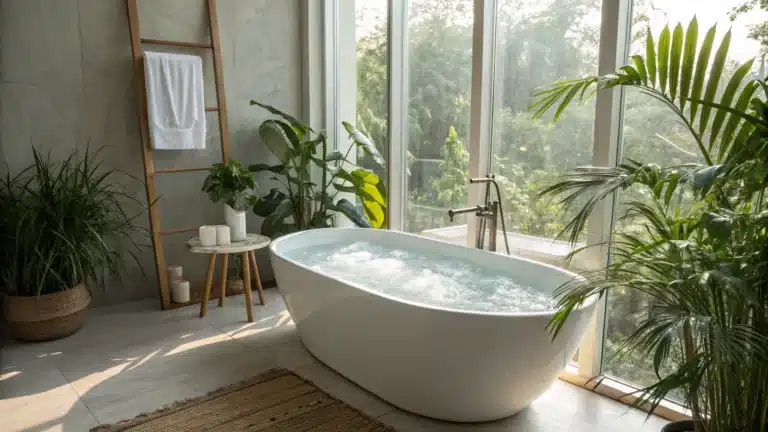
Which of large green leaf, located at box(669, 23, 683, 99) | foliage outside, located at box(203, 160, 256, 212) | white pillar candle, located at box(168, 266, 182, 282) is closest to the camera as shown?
large green leaf, located at box(669, 23, 683, 99)

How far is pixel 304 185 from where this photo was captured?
163 inches

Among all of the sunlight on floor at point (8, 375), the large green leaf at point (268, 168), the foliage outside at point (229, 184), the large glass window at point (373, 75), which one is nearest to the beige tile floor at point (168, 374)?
the sunlight on floor at point (8, 375)

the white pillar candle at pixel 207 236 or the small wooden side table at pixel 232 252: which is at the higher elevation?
the white pillar candle at pixel 207 236

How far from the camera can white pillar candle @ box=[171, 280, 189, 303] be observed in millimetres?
3818

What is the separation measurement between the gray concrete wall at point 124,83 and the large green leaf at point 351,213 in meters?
0.69

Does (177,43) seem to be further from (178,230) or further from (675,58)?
(675,58)

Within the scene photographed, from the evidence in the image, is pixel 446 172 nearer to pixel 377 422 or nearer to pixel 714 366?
pixel 377 422

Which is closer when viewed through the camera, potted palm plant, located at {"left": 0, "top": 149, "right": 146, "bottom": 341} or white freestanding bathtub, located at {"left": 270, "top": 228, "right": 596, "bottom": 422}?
white freestanding bathtub, located at {"left": 270, "top": 228, "right": 596, "bottom": 422}

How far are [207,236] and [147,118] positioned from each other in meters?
0.91

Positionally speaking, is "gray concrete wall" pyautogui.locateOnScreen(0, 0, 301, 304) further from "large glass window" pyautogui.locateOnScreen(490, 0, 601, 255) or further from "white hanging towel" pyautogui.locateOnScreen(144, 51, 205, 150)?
"large glass window" pyautogui.locateOnScreen(490, 0, 601, 255)

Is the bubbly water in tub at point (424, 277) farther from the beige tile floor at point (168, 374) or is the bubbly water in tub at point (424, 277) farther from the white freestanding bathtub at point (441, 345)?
the beige tile floor at point (168, 374)

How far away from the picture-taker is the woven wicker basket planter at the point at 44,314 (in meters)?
3.13

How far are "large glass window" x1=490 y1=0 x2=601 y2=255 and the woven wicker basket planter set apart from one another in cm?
244

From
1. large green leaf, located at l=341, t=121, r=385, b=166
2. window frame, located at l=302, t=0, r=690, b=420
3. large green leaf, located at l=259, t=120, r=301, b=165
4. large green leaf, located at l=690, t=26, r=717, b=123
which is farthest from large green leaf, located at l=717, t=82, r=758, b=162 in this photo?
large green leaf, located at l=259, t=120, r=301, b=165
